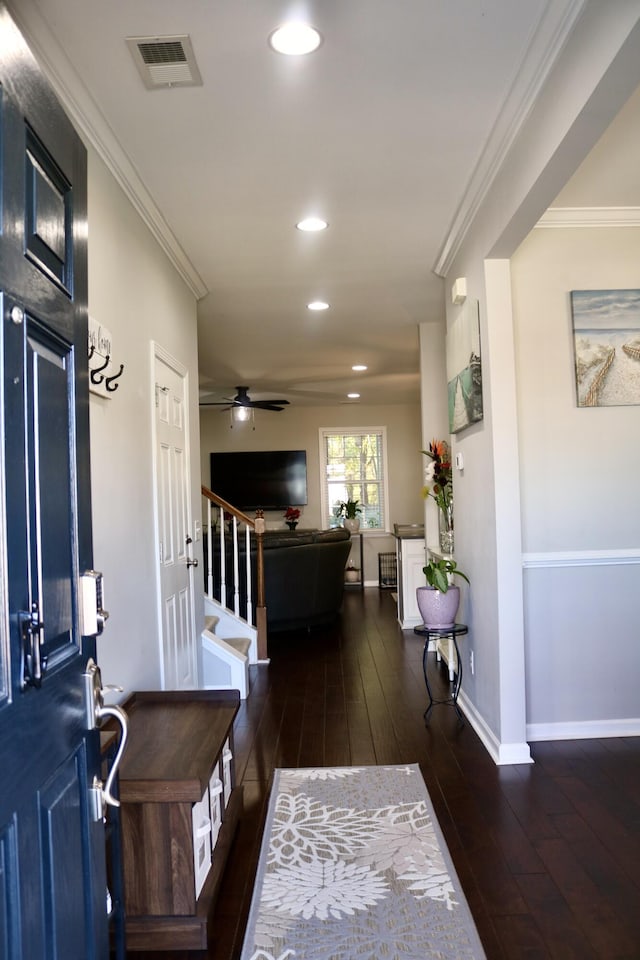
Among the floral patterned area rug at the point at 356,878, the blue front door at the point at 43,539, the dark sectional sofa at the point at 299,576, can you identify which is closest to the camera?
the blue front door at the point at 43,539

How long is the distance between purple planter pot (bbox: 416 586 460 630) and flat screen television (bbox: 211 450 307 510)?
633 centimetres

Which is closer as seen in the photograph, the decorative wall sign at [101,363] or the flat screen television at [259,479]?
the decorative wall sign at [101,363]

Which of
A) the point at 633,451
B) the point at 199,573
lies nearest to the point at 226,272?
the point at 199,573

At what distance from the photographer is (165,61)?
87.0 inches

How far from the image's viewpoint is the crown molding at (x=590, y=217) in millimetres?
3482

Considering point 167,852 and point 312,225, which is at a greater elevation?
point 312,225

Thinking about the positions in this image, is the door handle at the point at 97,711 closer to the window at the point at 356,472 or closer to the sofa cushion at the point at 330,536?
the sofa cushion at the point at 330,536

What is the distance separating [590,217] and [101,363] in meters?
2.53

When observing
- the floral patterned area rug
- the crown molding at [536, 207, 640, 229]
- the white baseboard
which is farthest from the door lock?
the crown molding at [536, 207, 640, 229]

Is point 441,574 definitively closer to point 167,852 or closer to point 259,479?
point 167,852

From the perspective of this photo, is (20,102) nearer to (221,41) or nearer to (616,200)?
(221,41)

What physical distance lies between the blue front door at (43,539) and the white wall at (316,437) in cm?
901

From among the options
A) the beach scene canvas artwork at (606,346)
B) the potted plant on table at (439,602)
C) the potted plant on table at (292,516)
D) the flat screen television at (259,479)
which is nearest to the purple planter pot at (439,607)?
the potted plant on table at (439,602)

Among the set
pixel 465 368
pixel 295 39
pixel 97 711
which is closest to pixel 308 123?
pixel 295 39
